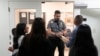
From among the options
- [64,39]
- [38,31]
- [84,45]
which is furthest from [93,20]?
[38,31]

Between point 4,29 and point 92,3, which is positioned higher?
point 92,3

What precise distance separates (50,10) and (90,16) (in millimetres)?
3361

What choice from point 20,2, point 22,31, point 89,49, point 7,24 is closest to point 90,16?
point 20,2

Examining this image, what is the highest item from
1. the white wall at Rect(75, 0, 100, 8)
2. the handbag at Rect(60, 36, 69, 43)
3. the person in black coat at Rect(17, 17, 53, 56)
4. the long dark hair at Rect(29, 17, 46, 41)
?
the white wall at Rect(75, 0, 100, 8)

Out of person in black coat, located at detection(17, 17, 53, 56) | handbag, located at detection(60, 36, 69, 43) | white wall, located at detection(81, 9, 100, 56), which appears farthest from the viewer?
white wall, located at detection(81, 9, 100, 56)

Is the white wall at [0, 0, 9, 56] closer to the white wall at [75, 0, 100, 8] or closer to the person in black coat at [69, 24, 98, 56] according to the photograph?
the white wall at [75, 0, 100, 8]

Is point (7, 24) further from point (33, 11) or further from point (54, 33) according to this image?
point (54, 33)

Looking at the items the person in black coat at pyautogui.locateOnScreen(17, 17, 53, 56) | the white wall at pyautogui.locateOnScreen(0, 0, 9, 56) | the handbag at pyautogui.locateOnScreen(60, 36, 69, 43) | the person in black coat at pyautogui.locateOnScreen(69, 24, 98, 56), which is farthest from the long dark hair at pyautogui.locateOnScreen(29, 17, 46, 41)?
the white wall at pyautogui.locateOnScreen(0, 0, 9, 56)

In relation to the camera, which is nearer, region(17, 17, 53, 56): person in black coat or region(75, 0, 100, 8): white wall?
region(17, 17, 53, 56): person in black coat

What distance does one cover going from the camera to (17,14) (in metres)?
6.18

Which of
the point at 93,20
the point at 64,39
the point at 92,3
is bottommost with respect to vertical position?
the point at 64,39

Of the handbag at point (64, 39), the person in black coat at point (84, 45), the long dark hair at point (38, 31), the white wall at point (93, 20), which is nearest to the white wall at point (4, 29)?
the handbag at point (64, 39)

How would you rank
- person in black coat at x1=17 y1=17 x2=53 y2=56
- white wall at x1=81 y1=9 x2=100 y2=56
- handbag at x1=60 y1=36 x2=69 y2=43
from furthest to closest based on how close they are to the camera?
white wall at x1=81 y1=9 x2=100 y2=56 → handbag at x1=60 y1=36 x2=69 y2=43 → person in black coat at x1=17 y1=17 x2=53 y2=56

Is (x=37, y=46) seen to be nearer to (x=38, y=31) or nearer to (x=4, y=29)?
(x=38, y=31)
